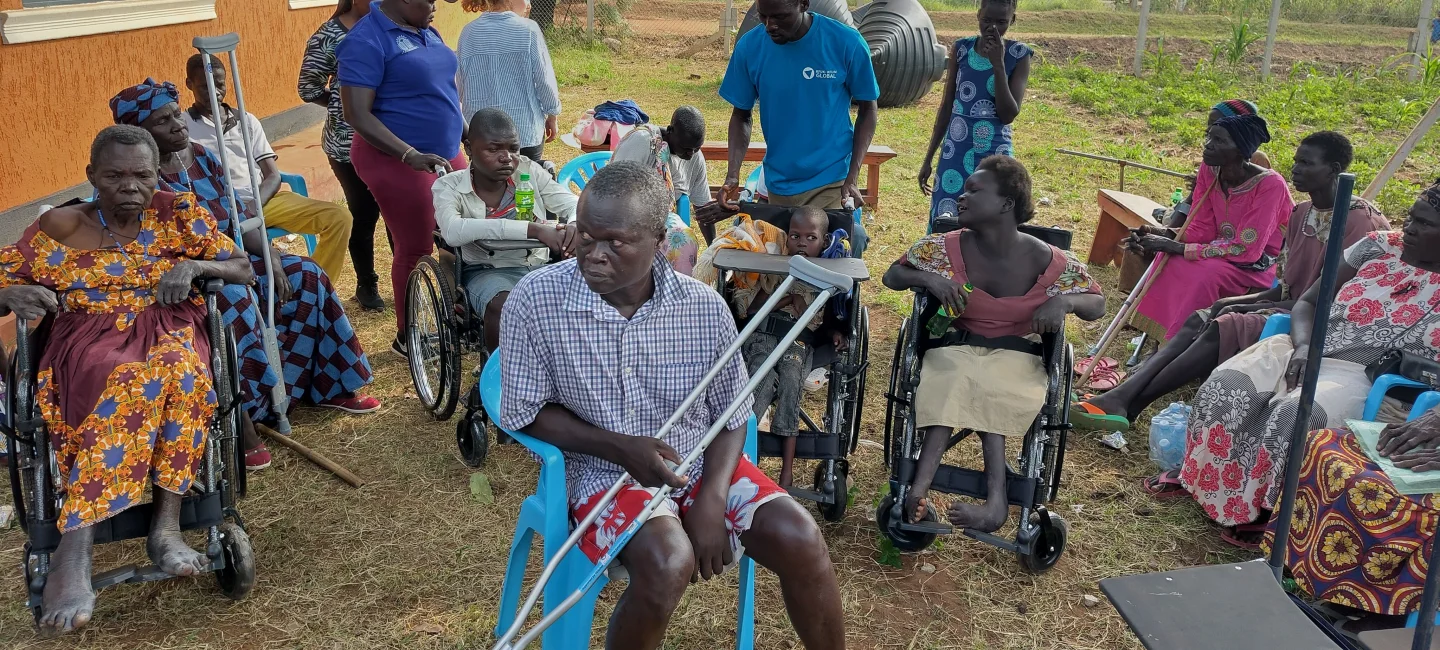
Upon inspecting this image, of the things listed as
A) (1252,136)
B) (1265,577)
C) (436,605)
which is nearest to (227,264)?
(436,605)

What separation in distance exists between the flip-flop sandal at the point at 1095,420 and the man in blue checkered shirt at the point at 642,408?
237 cm

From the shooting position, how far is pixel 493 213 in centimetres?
432

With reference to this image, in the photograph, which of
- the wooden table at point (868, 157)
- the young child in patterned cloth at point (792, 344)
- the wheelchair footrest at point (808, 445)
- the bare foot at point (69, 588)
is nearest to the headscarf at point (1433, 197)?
Answer: the young child in patterned cloth at point (792, 344)

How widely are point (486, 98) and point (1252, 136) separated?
12.7 feet

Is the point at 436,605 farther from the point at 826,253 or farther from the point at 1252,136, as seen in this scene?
the point at 1252,136

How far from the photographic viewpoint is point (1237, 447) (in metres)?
3.91

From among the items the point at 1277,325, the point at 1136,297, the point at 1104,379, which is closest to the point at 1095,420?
the point at 1104,379

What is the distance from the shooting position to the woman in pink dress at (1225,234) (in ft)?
16.0

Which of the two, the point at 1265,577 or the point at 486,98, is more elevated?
the point at 486,98

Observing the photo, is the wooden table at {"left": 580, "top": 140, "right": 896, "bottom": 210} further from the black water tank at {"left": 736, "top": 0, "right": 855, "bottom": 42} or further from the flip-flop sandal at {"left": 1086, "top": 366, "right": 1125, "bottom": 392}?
the black water tank at {"left": 736, "top": 0, "right": 855, "bottom": 42}

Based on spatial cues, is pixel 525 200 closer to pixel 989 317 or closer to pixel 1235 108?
pixel 989 317

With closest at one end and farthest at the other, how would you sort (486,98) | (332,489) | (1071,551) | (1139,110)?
(1071,551) → (332,489) → (486,98) → (1139,110)

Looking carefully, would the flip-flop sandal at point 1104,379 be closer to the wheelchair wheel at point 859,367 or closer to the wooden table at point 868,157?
the wheelchair wheel at point 859,367

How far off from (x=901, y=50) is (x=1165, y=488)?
873 centimetres
